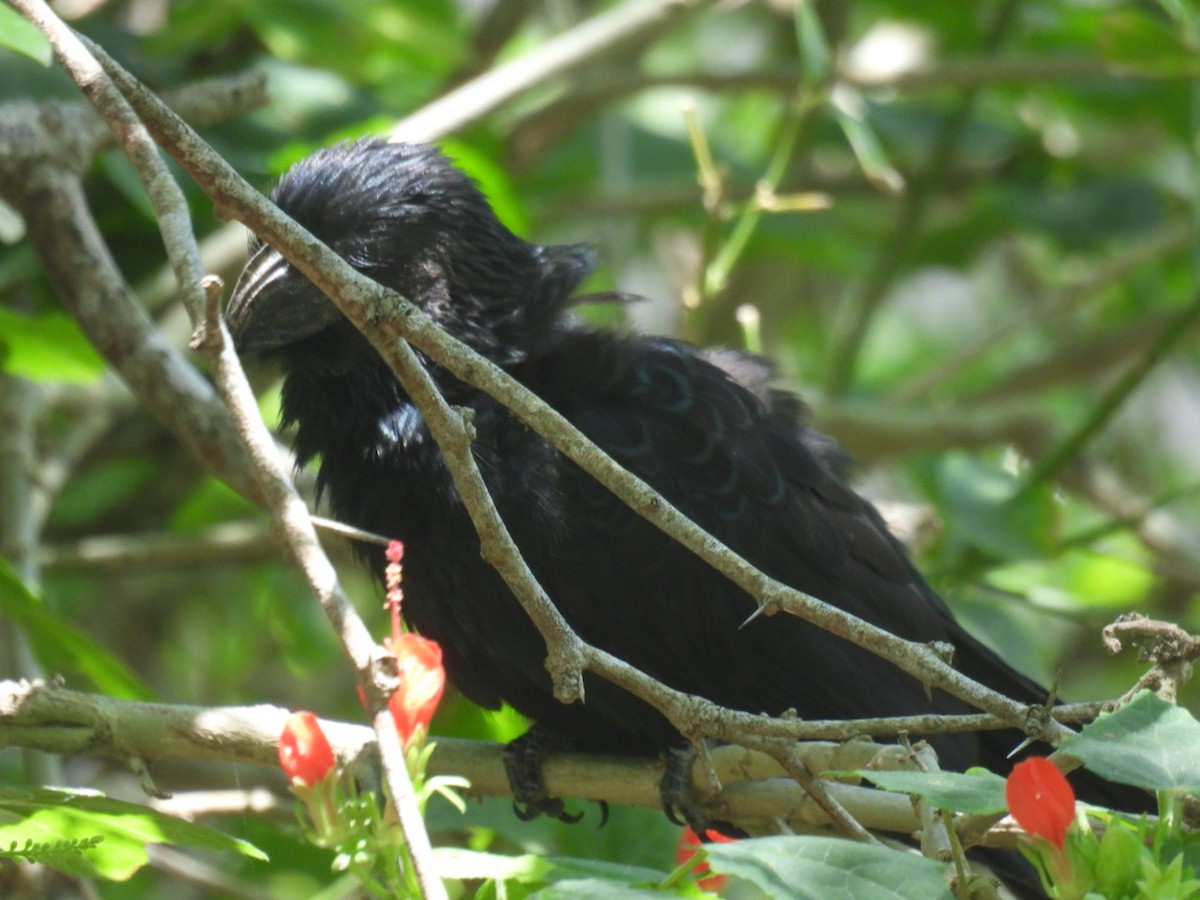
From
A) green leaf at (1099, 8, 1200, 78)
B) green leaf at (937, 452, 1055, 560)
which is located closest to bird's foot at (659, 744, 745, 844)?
green leaf at (937, 452, 1055, 560)

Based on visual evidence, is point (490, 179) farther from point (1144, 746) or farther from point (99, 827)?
point (1144, 746)

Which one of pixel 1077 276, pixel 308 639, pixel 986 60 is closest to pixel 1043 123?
pixel 1077 276

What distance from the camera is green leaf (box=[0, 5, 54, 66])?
155 cm

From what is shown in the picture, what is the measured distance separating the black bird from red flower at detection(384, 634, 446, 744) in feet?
3.00

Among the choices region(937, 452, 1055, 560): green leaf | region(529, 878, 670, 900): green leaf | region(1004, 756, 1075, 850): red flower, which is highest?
region(937, 452, 1055, 560): green leaf

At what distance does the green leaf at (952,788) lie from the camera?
1.36 m

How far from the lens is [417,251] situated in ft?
9.95

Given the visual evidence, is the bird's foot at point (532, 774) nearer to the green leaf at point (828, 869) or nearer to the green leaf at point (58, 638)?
the green leaf at point (58, 638)

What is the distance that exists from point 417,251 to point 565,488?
0.67m

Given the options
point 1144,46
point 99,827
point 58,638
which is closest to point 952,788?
point 99,827

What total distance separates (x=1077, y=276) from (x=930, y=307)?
220 centimetres

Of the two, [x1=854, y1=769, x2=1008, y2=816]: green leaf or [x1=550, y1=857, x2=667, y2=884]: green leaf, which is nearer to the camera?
[x1=854, y1=769, x2=1008, y2=816]: green leaf

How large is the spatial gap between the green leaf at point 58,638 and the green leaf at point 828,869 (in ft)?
4.36

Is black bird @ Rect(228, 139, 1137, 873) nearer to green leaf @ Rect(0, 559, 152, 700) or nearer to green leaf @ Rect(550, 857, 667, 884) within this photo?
green leaf @ Rect(0, 559, 152, 700)
